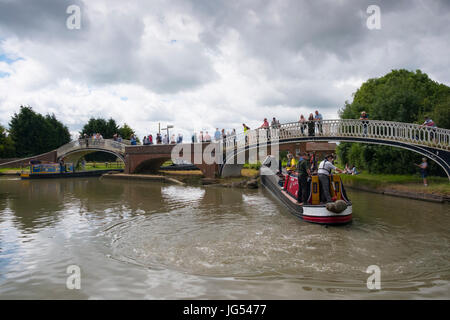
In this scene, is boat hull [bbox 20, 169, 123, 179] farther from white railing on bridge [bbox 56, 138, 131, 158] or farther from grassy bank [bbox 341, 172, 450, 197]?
grassy bank [bbox 341, 172, 450, 197]

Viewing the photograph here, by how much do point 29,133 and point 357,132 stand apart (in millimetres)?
42293

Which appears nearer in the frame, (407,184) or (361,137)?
(407,184)

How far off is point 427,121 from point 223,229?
1166 cm

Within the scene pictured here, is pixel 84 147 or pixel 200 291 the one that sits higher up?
pixel 84 147

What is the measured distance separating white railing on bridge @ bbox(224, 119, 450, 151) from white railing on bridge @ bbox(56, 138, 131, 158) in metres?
12.6

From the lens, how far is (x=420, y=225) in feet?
26.7

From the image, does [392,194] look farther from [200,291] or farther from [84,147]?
[84,147]

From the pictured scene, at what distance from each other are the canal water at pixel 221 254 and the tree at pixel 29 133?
121 feet

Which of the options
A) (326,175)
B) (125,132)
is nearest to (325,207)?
(326,175)

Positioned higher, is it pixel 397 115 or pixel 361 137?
pixel 397 115

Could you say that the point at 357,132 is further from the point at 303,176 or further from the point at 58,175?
the point at 58,175

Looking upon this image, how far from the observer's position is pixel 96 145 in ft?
98.9

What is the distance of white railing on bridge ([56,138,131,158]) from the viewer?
28361mm

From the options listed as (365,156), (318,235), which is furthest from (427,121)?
(318,235)
